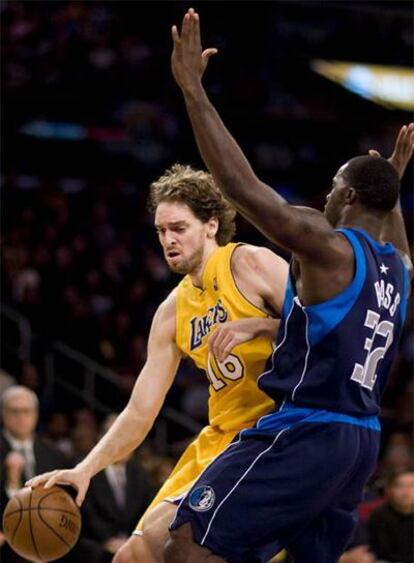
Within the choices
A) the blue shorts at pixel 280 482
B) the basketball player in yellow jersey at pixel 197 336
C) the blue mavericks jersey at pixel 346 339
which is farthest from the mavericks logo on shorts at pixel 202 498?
the basketball player in yellow jersey at pixel 197 336

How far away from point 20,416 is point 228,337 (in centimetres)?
425

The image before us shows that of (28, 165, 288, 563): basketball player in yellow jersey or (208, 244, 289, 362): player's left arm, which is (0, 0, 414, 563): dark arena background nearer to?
(28, 165, 288, 563): basketball player in yellow jersey

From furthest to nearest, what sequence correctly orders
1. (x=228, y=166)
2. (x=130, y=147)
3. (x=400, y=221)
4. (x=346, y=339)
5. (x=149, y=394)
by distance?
(x=130, y=147) → (x=149, y=394) → (x=400, y=221) → (x=346, y=339) → (x=228, y=166)

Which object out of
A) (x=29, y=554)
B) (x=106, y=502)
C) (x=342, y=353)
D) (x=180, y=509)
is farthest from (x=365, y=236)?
(x=106, y=502)

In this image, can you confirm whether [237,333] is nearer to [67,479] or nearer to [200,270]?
[200,270]

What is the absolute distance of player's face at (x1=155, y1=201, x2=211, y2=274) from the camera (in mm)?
4746

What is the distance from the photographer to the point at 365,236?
382 cm

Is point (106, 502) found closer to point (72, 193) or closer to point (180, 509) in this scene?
point (180, 509)

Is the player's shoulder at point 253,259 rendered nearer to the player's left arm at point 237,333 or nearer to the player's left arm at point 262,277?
the player's left arm at point 262,277

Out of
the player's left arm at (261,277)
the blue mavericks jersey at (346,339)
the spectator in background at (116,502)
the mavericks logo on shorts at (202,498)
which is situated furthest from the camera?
the spectator in background at (116,502)

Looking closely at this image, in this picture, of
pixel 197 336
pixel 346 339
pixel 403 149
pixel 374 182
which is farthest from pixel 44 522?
pixel 403 149

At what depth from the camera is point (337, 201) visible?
390cm

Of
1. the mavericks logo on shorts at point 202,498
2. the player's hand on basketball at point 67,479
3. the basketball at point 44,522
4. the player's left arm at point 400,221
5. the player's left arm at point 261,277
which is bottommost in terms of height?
the basketball at point 44,522

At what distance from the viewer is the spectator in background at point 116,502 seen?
8320 millimetres
